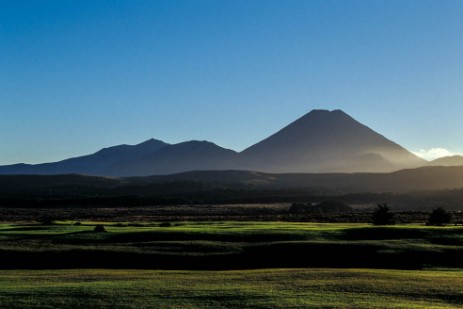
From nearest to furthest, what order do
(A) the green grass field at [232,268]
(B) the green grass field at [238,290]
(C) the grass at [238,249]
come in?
(B) the green grass field at [238,290] → (A) the green grass field at [232,268] → (C) the grass at [238,249]

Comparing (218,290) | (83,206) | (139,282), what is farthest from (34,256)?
(83,206)

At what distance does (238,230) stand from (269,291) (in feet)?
87.0

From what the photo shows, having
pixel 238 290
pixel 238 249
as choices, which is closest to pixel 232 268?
pixel 238 249

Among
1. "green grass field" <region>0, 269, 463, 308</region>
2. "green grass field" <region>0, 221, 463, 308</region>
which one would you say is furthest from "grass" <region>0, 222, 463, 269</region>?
"green grass field" <region>0, 269, 463, 308</region>

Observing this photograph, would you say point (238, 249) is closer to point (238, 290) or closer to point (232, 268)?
point (232, 268)

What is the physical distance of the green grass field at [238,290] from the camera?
26891 mm

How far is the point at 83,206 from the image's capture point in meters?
149

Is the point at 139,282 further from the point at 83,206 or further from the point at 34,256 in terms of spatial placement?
the point at 83,206

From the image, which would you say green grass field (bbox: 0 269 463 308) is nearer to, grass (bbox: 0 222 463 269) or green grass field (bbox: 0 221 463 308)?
green grass field (bbox: 0 221 463 308)

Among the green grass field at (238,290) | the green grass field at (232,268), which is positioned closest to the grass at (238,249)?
the green grass field at (232,268)

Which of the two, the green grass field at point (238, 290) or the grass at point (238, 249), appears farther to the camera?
the grass at point (238, 249)

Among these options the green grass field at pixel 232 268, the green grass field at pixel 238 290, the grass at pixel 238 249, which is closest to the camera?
the green grass field at pixel 238 290

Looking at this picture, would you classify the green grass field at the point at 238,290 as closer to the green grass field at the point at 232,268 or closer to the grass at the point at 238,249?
the green grass field at the point at 232,268

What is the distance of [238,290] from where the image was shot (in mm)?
29625
